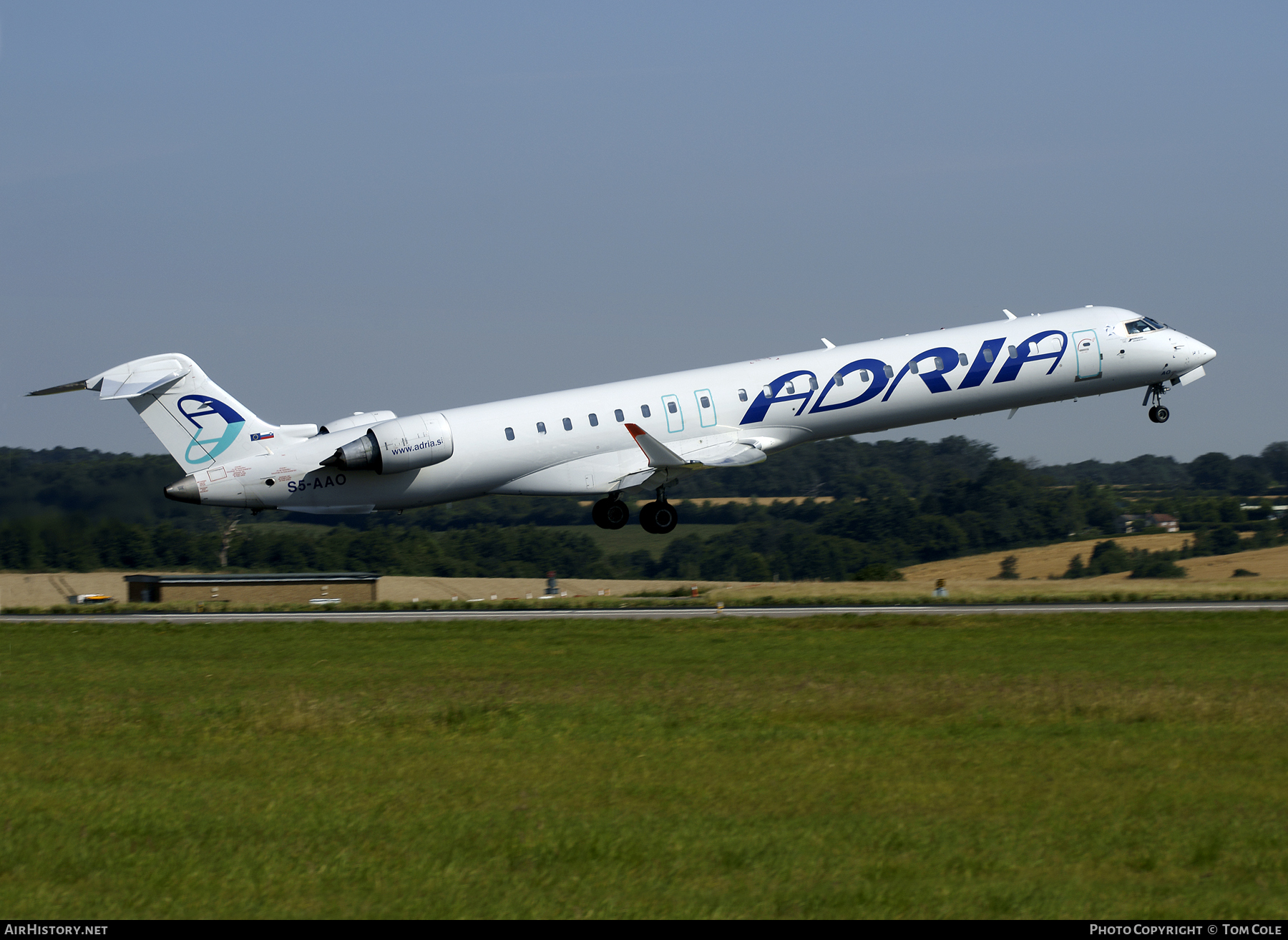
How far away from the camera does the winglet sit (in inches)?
1396

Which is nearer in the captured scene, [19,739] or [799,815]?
[799,815]

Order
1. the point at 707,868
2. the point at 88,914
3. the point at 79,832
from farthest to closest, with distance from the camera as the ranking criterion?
the point at 79,832
the point at 707,868
the point at 88,914

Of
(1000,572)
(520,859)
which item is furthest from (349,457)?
(1000,572)

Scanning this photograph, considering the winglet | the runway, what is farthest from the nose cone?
the winglet

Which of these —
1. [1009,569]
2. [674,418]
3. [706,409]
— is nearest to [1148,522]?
[1009,569]

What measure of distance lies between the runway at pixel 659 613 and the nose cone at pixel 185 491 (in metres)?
5.09

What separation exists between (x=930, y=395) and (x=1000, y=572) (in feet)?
109

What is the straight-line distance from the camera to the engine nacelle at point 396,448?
35438mm

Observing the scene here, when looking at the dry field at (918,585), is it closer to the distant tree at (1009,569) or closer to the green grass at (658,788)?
the distant tree at (1009,569)

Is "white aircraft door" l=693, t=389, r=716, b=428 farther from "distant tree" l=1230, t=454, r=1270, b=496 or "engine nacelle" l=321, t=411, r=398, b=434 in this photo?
"distant tree" l=1230, t=454, r=1270, b=496

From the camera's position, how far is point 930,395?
37.6 meters

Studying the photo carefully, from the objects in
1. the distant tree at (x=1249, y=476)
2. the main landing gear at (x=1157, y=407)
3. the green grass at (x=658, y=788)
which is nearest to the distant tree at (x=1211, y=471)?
the distant tree at (x=1249, y=476)

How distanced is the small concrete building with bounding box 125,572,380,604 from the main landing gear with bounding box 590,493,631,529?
16.5 meters

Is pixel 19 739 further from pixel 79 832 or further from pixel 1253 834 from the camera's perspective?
pixel 1253 834
